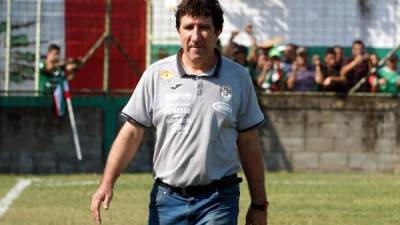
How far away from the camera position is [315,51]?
69.6ft

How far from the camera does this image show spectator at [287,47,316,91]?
20625 mm

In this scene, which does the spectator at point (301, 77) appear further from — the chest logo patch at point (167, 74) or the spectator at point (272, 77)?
the chest logo patch at point (167, 74)

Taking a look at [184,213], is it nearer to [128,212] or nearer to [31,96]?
[128,212]

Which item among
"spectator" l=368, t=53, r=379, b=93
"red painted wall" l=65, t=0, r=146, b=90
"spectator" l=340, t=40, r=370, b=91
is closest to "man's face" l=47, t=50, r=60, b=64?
"red painted wall" l=65, t=0, r=146, b=90

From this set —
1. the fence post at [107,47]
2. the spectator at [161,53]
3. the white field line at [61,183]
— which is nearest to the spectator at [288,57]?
the spectator at [161,53]

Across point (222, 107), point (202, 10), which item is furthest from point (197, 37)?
point (222, 107)

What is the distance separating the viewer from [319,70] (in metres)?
20.8

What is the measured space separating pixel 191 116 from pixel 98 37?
14.3 meters

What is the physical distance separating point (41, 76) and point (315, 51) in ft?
15.9

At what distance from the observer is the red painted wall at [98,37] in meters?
20.8

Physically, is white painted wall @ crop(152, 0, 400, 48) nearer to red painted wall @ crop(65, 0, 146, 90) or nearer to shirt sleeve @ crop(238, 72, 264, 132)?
red painted wall @ crop(65, 0, 146, 90)

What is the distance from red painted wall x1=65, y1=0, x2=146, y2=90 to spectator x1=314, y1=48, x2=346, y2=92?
3.10m

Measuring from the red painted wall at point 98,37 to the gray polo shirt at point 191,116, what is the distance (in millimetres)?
13717

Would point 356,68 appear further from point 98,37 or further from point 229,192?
point 229,192
